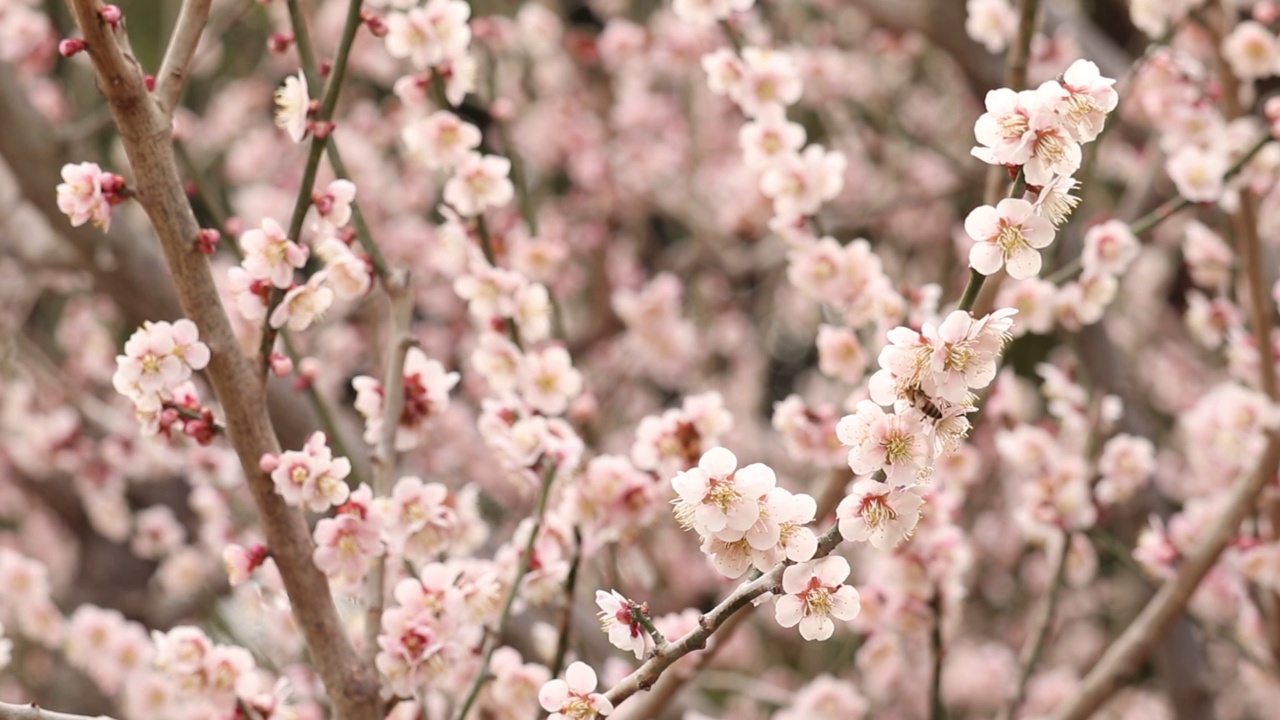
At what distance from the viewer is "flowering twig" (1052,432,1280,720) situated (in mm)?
1934

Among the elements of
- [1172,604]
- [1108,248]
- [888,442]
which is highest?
[888,442]

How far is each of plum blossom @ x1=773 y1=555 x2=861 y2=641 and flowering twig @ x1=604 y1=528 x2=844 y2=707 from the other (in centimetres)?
1

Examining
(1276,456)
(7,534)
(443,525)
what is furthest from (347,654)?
(7,534)

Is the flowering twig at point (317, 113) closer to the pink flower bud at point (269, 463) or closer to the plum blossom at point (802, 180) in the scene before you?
the pink flower bud at point (269, 463)

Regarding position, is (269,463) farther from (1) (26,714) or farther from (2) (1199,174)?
(2) (1199,174)

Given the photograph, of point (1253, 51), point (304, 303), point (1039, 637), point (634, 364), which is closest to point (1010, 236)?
point (304, 303)

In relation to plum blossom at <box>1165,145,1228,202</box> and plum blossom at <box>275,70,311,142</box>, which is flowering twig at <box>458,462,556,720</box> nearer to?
plum blossom at <box>275,70,311,142</box>

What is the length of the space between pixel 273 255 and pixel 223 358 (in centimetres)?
13

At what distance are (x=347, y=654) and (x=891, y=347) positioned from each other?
732 millimetres

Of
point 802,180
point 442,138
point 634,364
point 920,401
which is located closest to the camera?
point 920,401

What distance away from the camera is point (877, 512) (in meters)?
1.04

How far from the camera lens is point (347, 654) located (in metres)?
1.34

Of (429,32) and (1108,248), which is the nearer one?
(429,32)

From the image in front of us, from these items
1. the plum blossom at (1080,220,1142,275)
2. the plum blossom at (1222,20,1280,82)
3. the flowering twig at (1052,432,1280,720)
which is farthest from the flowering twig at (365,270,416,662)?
the plum blossom at (1222,20,1280,82)
